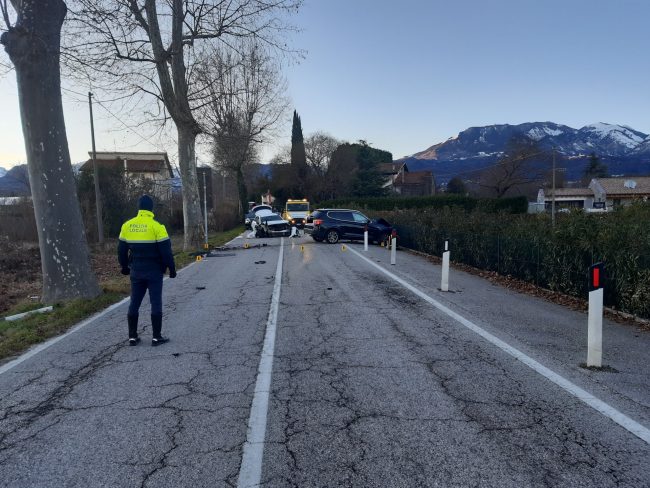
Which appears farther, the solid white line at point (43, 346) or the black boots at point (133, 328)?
the black boots at point (133, 328)

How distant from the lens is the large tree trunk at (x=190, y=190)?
22375 millimetres

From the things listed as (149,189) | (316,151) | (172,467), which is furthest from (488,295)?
(316,151)

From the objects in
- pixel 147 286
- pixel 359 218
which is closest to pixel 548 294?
pixel 147 286

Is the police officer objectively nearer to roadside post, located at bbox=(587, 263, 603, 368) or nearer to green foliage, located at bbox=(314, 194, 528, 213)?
roadside post, located at bbox=(587, 263, 603, 368)

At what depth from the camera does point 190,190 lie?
23.1 metres

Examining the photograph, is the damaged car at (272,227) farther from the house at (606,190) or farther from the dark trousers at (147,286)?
the house at (606,190)

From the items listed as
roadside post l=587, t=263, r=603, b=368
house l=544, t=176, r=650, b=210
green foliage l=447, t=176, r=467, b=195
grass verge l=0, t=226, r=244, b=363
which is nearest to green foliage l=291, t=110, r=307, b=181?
green foliage l=447, t=176, r=467, b=195

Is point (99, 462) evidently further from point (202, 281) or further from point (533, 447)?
point (202, 281)

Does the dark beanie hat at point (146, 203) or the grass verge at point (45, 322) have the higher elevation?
the dark beanie hat at point (146, 203)

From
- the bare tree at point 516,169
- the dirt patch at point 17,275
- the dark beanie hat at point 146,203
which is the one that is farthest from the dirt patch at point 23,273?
the bare tree at point 516,169

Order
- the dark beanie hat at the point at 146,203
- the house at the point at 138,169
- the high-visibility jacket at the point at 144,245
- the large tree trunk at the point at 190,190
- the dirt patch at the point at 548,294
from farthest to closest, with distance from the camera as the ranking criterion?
the house at the point at 138,169 → the large tree trunk at the point at 190,190 → the dirt patch at the point at 548,294 → the dark beanie hat at the point at 146,203 → the high-visibility jacket at the point at 144,245

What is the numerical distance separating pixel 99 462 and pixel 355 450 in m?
1.76

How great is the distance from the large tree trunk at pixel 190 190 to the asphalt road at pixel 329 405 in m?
15.3

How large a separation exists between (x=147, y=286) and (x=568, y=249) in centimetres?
787
